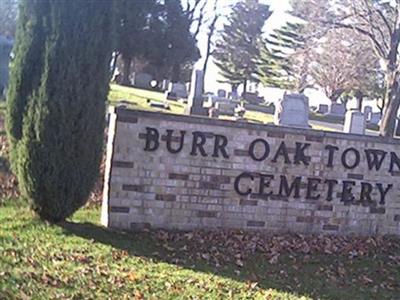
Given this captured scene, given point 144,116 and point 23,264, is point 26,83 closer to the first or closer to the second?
point 144,116

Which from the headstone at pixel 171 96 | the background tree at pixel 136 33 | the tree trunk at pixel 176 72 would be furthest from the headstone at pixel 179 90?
the tree trunk at pixel 176 72

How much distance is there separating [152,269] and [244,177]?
2559 millimetres

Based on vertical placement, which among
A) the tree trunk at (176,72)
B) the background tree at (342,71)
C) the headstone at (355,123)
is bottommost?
the headstone at (355,123)

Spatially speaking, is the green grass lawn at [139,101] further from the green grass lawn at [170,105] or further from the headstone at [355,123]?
the headstone at [355,123]

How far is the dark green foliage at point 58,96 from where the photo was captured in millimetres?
6254

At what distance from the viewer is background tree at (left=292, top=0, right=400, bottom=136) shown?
880 inches

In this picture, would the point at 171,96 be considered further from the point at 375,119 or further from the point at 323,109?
the point at 375,119

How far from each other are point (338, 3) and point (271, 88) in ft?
117

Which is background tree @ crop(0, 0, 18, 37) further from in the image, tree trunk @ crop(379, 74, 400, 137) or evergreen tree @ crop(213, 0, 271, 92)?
evergreen tree @ crop(213, 0, 271, 92)

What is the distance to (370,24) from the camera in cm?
2244

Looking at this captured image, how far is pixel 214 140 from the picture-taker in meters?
7.65

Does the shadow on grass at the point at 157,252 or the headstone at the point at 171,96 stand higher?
the headstone at the point at 171,96

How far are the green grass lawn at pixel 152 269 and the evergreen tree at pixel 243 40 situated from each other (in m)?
54.8

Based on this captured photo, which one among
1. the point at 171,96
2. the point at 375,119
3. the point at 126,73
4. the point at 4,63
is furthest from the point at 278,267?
the point at 126,73
